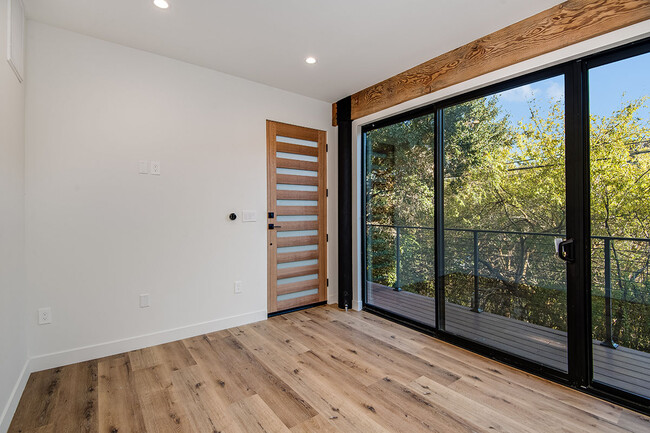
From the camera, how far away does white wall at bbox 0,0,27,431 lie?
5.73ft

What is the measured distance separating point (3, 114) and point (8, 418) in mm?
1752

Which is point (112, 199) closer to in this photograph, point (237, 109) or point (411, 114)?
point (237, 109)

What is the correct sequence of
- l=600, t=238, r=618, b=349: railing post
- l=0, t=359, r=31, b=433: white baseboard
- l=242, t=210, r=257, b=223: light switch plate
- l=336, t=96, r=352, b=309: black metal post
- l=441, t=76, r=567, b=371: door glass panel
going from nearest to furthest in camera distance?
l=0, t=359, r=31, b=433: white baseboard, l=600, t=238, r=618, b=349: railing post, l=441, t=76, r=567, b=371: door glass panel, l=242, t=210, r=257, b=223: light switch plate, l=336, t=96, r=352, b=309: black metal post

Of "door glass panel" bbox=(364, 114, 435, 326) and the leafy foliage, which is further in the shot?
"door glass panel" bbox=(364, 114, 435, 326)

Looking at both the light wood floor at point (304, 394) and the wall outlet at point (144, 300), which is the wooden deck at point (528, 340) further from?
the wall outlet at point (144, 300)

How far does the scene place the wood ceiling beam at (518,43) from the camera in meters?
1.89


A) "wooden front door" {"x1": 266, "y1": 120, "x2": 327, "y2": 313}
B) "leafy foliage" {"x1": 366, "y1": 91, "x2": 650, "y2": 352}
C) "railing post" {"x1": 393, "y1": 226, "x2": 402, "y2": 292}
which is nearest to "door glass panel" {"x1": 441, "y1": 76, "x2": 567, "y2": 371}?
"leafy foliage" {"x1": 366, "y1": 91, "x2": 650, "y2": 352}

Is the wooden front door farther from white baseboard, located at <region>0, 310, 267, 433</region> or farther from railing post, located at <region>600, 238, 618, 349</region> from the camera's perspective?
railing post, located at <region>600, 238, 618, 349</region>

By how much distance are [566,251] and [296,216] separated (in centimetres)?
265

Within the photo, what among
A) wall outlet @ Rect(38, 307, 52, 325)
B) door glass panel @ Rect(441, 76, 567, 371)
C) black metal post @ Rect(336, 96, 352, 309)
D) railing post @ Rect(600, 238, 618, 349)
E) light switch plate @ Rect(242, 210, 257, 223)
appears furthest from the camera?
black metal post @ Rect(336, 96, 352, 309)

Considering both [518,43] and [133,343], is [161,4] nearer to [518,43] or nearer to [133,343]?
[518,43]

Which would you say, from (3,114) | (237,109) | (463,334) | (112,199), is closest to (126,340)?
(112,199)

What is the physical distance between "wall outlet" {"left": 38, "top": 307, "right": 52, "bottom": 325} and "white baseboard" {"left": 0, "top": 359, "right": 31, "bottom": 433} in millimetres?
279

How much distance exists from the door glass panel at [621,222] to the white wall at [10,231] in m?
3.62
